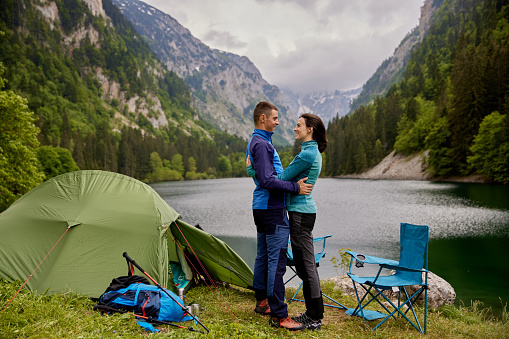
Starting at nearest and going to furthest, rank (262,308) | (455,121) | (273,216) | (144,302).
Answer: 1. (273,216)
2. (144,302)
3. (262,308)
4. (455,121)

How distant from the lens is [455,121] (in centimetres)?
4906

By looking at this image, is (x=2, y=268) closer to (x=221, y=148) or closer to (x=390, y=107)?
(x=390, y=107)

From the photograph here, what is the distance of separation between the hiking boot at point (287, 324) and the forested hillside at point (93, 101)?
5590 centimetres

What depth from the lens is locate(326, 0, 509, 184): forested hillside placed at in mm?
41469

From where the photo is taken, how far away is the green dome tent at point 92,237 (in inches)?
210

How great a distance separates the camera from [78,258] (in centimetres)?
545

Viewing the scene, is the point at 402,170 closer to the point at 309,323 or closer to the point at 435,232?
the point at 435,232

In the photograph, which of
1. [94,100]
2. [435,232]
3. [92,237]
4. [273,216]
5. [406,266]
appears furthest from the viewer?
[94,100]

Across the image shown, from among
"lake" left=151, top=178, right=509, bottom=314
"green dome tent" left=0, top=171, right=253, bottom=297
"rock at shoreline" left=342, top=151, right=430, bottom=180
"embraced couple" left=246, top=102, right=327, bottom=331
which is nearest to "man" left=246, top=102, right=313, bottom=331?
"embraced couple" left=246, top=102, right=327, bottom=331

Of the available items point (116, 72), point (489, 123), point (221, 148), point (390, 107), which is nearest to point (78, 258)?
point (489, 123)

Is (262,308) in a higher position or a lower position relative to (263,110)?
lower

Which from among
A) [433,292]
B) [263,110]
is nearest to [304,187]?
[263,110]

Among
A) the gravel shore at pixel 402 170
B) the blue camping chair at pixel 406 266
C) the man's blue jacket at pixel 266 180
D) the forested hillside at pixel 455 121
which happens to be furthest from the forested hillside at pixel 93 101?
the gravel shore at pixel 402 170

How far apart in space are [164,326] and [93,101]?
150717mm
